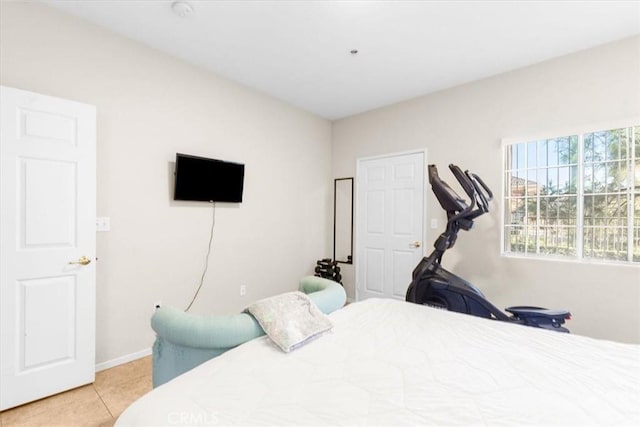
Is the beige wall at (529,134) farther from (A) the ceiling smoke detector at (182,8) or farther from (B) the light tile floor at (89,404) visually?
(B) the light tile floor at (89,404)

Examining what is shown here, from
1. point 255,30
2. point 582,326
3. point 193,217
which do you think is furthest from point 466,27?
point 193,217

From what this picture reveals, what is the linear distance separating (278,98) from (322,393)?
3585 mm

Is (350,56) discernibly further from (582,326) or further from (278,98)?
(582,326)

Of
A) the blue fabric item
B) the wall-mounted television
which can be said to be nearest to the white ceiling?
the wall-mounted television

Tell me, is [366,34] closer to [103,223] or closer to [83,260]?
[103,223]

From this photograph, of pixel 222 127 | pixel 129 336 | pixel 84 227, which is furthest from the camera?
pixel 222 127

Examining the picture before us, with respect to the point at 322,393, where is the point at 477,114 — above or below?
above

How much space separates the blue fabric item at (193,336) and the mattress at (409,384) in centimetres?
9

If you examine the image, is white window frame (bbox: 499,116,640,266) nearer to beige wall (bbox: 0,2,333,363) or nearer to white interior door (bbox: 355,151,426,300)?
white interior door (bbox: 355,151,426,300)

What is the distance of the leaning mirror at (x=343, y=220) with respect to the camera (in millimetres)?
4488

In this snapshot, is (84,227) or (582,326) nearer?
(84,227)

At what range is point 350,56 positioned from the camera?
2.86 meters

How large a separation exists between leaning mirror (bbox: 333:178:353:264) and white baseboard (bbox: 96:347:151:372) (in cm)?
271

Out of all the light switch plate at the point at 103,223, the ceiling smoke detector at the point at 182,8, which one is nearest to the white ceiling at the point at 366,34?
the ceiling smoke detector at the point at 182,8
